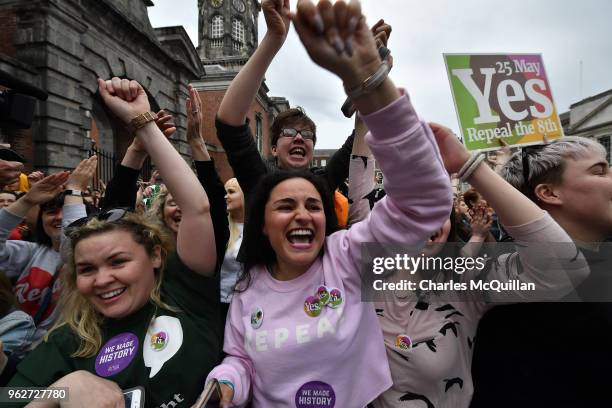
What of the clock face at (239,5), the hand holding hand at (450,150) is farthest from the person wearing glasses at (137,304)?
the clock face at (239,5)

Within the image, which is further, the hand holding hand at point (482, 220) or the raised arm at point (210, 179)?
the hand holding hand at point (482, 220)

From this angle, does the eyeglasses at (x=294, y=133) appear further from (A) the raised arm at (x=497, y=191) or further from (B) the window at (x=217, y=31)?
(B) the window at (x=217, y=31)

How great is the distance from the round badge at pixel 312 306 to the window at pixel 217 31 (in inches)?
2074

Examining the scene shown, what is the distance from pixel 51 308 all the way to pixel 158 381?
1.74m

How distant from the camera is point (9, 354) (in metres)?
1.71

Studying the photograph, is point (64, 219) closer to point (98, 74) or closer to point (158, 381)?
point (158, 381)

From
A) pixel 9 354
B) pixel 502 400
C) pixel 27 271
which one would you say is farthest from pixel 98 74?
pixel 502 400

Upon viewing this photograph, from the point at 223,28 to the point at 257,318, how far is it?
53.4 metres

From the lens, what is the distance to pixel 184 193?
1.57 meters

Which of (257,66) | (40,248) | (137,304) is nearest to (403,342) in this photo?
(137,304)

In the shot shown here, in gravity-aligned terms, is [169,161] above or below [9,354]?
above

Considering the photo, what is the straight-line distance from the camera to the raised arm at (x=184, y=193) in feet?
5.14

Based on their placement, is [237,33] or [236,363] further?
[237,33]

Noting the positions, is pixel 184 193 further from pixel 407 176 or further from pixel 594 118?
pixel 594 118
